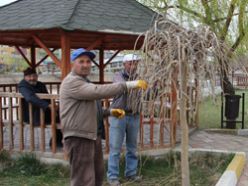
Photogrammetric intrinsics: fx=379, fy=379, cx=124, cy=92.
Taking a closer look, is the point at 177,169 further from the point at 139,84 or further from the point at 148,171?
the point at 139,84

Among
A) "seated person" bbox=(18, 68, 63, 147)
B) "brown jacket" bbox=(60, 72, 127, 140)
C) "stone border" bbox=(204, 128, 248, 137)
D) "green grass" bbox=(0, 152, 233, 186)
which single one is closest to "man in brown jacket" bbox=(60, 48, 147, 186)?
"brown jacket" bbox=(60, 72, 127, 140)

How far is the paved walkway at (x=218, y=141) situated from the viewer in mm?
7875

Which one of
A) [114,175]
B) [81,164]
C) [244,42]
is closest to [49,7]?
[114,175]

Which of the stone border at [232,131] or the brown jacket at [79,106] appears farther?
the stone border at [232,131]

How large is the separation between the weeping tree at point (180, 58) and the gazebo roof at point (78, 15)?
231 centimetres

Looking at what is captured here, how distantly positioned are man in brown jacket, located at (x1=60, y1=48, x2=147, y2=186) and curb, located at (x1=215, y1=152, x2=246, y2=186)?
1.78m

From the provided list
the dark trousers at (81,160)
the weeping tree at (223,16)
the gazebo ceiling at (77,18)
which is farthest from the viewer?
the weeping tree at (223,16)

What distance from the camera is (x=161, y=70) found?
3.68 m

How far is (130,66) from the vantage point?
193 inches

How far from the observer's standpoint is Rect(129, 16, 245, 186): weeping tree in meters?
3.63

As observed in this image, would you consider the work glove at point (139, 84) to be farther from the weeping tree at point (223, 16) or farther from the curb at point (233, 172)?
the weeping tree at point (223, 16)

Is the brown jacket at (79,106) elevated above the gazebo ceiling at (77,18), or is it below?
below

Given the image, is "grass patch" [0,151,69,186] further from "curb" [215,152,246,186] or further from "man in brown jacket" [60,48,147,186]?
"curb" [215,152,246,186]

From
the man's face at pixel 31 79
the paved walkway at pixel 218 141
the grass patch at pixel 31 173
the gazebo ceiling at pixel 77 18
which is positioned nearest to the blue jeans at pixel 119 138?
the grass patch at pixel 31 173
